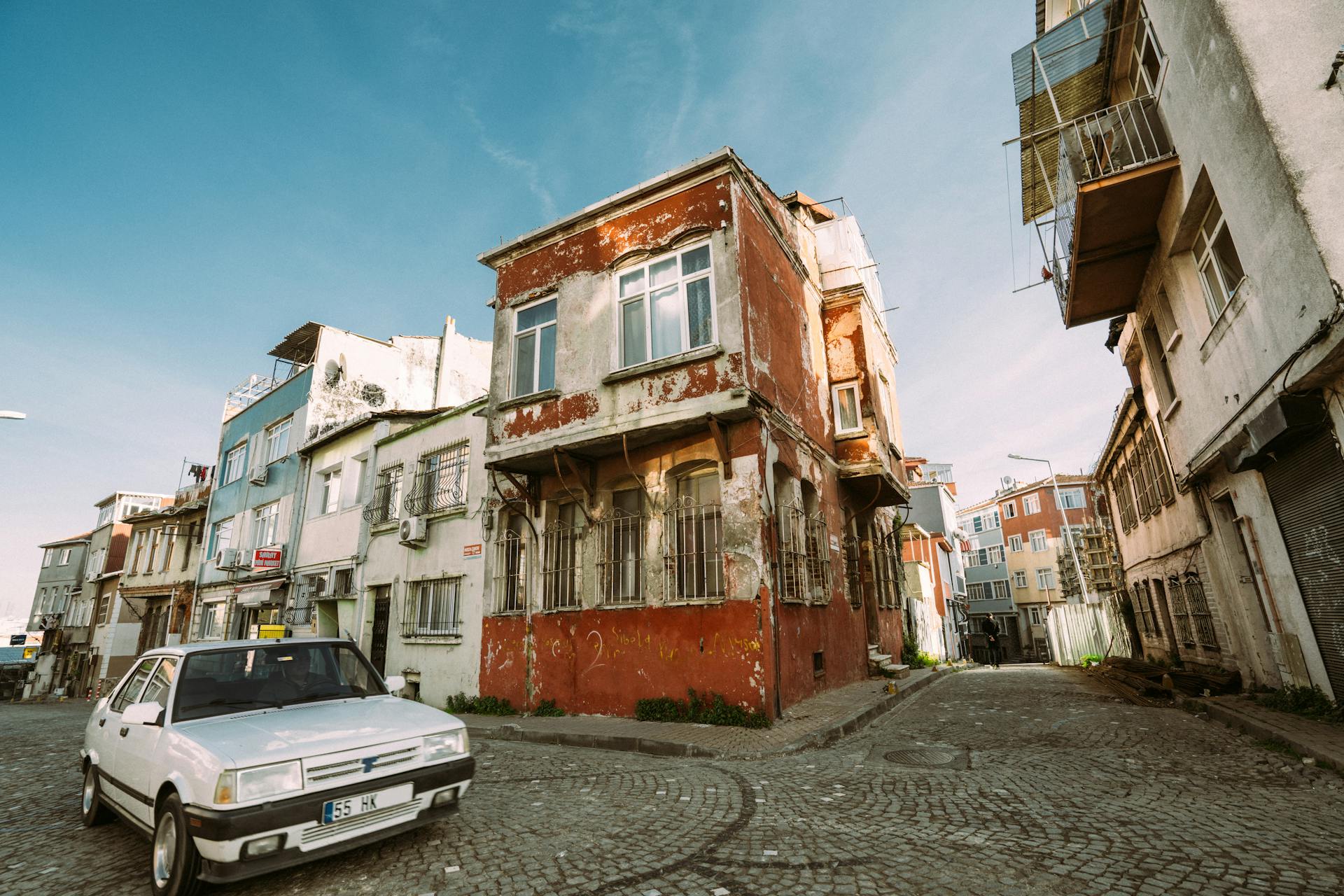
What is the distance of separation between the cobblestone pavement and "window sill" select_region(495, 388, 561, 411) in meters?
6.25

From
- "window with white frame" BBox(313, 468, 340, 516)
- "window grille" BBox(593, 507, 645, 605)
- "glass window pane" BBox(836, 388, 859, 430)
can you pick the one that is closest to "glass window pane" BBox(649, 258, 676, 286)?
"window grille" BBox(593, 507, 645, 605)

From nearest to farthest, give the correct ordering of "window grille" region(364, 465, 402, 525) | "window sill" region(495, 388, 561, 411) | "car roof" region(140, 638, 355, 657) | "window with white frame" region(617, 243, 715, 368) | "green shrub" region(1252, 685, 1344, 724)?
"car roof" region(140, 638, 355, 657)
"green shrub" region(1252, 685, 1344, 724)
"window with white frame" region(617, 243, 715, 368)
"window sill" region(495, 388, 561, 411)
"window grille" region(364, 465, 402, 525)

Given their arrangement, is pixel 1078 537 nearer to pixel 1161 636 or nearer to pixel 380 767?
pixel 1161 636

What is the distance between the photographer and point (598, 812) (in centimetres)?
502

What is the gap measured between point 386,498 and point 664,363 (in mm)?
9664

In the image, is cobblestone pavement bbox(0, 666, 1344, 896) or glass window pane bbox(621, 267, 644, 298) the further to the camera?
glass window pane bbox(621, 267, 644, 298)

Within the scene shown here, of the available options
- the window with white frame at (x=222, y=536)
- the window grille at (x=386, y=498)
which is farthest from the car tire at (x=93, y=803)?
the window with white frame at (x=222, y=536)

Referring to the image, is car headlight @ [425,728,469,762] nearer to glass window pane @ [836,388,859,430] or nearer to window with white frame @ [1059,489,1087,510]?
glass window pane @ [836,388,859,430]

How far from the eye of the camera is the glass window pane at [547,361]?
39.7 feet

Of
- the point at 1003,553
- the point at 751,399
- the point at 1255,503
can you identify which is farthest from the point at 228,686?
the point at 1003,553

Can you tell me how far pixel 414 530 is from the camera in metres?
14.0

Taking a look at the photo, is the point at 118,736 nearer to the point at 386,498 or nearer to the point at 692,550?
the point at 692,550

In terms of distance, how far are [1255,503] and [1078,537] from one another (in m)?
36.6

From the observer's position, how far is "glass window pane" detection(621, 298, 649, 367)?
36.1ft
